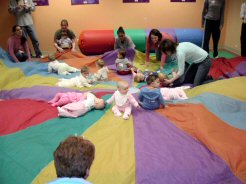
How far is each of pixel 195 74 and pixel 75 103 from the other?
2110mm

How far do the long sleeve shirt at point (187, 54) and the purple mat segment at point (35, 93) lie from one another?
1.12 metres

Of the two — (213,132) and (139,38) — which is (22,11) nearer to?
(139,38)

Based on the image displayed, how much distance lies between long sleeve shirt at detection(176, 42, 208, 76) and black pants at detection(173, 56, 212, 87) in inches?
3.7

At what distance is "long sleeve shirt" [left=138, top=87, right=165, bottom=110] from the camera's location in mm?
2918

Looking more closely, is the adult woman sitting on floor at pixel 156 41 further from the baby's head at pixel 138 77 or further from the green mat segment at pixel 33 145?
the green mat segment at pixel 33 145

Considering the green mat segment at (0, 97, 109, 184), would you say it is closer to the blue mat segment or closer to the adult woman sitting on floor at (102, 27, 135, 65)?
the blue mat segment

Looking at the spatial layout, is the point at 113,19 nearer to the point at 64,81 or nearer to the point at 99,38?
the point at 99,38

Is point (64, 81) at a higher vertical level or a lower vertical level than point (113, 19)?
lower

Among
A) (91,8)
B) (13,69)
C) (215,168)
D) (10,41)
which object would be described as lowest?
(215,168)

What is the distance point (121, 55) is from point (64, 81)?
149 cm

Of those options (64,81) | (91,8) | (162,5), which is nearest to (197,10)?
(162,5)

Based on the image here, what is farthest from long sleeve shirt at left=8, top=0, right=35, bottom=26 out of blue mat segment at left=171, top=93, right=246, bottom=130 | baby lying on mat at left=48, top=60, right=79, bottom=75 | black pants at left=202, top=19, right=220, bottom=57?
blue mat segment at left=171, top=93, right=246, bottom=130

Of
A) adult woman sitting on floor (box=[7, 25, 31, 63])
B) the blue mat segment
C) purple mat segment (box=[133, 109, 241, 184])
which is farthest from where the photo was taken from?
adult woman sitting on floor (box=[7, 25, 31, 63])

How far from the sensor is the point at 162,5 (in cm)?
673
